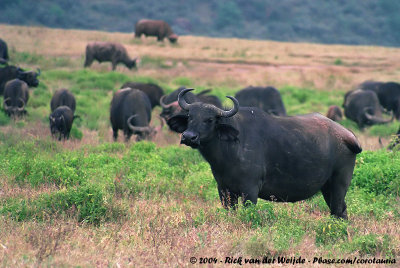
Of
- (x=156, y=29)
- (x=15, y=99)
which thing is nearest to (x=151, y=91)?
(x=15, y=99)

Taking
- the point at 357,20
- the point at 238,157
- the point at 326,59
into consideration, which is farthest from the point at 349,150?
the point at 357,20

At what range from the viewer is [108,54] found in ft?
98.1

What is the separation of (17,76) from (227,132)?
614 inches

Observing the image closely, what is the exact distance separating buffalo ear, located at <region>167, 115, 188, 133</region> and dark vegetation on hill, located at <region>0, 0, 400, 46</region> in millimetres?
71190

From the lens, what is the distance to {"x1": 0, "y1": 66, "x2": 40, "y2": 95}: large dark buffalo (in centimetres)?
2009

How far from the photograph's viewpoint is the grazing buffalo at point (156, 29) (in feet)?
142

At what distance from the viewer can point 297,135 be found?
687 centimetres

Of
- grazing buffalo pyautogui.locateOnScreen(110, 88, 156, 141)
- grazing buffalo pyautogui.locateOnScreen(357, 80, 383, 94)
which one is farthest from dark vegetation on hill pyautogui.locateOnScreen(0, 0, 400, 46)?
grazing buffalo pyautogui.locateOnScreen(110, 88, 156, 141)

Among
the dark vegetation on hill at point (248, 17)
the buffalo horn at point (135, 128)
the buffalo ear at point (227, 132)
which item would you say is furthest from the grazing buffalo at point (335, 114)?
the dark vegetation on hill at point (248, 17)

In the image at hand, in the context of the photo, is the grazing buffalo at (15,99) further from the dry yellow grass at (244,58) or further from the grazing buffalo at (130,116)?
the dry yellow grass at (244,58)

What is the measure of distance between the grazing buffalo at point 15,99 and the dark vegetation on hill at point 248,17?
5931 centimetres

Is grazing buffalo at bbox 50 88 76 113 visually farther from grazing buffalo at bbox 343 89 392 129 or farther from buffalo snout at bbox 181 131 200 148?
buffalo snout at bbox 181 131 200 148

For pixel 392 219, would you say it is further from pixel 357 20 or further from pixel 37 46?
pixel 357 20

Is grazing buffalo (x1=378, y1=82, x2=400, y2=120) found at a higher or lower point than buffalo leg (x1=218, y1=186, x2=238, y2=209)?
higher
